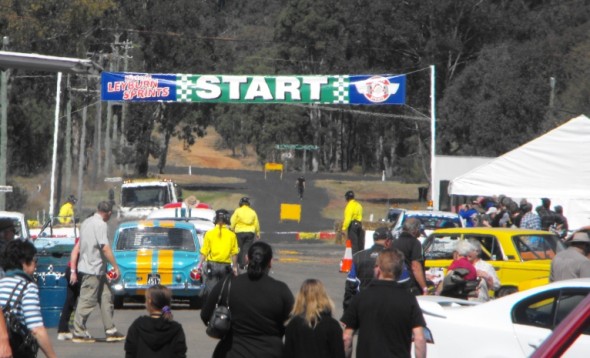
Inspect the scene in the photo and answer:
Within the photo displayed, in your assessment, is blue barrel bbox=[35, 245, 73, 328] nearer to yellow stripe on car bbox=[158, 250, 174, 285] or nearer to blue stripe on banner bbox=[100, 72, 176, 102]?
yellow stripe on car bbox=[158, 250, 174, 285]

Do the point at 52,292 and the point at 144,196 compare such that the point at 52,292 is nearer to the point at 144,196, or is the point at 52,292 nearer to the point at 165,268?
the point at 165,268

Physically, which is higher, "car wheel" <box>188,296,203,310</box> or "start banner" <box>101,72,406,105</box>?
"start banner" <box>101,72,406,105</box>

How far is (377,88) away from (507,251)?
63.4 ft

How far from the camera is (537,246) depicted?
18.0 meters

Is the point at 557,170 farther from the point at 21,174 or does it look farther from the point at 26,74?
the point at 21,174

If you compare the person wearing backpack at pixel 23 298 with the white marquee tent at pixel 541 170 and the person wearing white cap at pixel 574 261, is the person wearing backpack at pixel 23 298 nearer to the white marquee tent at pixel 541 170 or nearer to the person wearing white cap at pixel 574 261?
the person wearing white cap at pixel 574 261

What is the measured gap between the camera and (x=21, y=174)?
255ft

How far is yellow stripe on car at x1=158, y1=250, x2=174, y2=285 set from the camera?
60.3 ft

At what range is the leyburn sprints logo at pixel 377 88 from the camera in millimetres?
36250

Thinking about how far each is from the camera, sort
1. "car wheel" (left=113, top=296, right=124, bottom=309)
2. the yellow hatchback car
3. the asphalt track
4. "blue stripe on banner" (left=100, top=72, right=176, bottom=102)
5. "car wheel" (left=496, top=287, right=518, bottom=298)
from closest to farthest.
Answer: "car wheel" (left=496, top=287, right=518, bottom=298)
the yellow hatchback car
"car wheel" (left=113, top=296, right=124, bottom=309)
"blue stripe on banner" (left=100, top=72, right=176, bottom=102)
the asphalt track

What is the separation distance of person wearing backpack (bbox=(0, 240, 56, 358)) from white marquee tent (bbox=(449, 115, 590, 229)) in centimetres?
1910

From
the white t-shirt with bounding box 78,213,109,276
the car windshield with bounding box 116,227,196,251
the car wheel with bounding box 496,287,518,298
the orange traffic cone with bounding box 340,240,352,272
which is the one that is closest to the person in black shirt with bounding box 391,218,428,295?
the car wheel with bounding box 496,287,518,298

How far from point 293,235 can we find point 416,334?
3752 cm

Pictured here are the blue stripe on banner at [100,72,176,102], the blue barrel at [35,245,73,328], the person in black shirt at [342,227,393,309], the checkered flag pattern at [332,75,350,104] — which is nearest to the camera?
the person in black shirt at [342,227,393,309]
